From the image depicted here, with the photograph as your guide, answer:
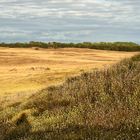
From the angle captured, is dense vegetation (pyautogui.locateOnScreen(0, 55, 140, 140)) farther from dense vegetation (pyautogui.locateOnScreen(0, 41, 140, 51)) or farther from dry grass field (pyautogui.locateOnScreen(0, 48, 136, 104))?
dense vegetation (pyautogui.locateOnScreen(0, 41, 140, 51))

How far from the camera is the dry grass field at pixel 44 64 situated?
33938 mm

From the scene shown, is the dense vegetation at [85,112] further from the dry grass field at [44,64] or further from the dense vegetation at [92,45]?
the dense vegetation at [92,45]

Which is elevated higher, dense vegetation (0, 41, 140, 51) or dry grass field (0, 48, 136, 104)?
dense vegetation (0, 41, 140, 51)

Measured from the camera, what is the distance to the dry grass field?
33.9 meters

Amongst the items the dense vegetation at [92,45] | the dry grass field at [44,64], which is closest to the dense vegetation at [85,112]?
the dry grass field at [44,64]

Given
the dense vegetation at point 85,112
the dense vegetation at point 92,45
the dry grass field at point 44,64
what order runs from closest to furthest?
the dense vegetation at point 85,112, the dry grass field at point 44,64, the dense vegetation at point 92,45

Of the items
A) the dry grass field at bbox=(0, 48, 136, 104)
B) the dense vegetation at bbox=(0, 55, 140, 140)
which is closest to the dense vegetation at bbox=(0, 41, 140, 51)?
the dry grass field at bbox=(0, 48, 136, 104)

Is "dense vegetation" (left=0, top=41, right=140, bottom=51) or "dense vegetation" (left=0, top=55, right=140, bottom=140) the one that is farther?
"dense vegetation" (left=0, top=41, right=140, bottom=51)

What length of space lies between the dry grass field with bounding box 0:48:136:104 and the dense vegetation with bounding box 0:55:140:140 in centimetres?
1264

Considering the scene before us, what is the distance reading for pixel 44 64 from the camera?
153 feet

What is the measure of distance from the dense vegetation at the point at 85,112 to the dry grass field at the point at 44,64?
41.5ft

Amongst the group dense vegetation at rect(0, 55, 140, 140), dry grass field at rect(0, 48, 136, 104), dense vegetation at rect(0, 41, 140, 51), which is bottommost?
dry grass field at rect(0, 48, 136, 104)

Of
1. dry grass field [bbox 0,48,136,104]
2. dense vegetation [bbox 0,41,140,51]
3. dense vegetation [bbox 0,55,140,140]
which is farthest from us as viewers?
dense vegetation [bbox 0,41,140,51]

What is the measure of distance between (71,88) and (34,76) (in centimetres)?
1831
